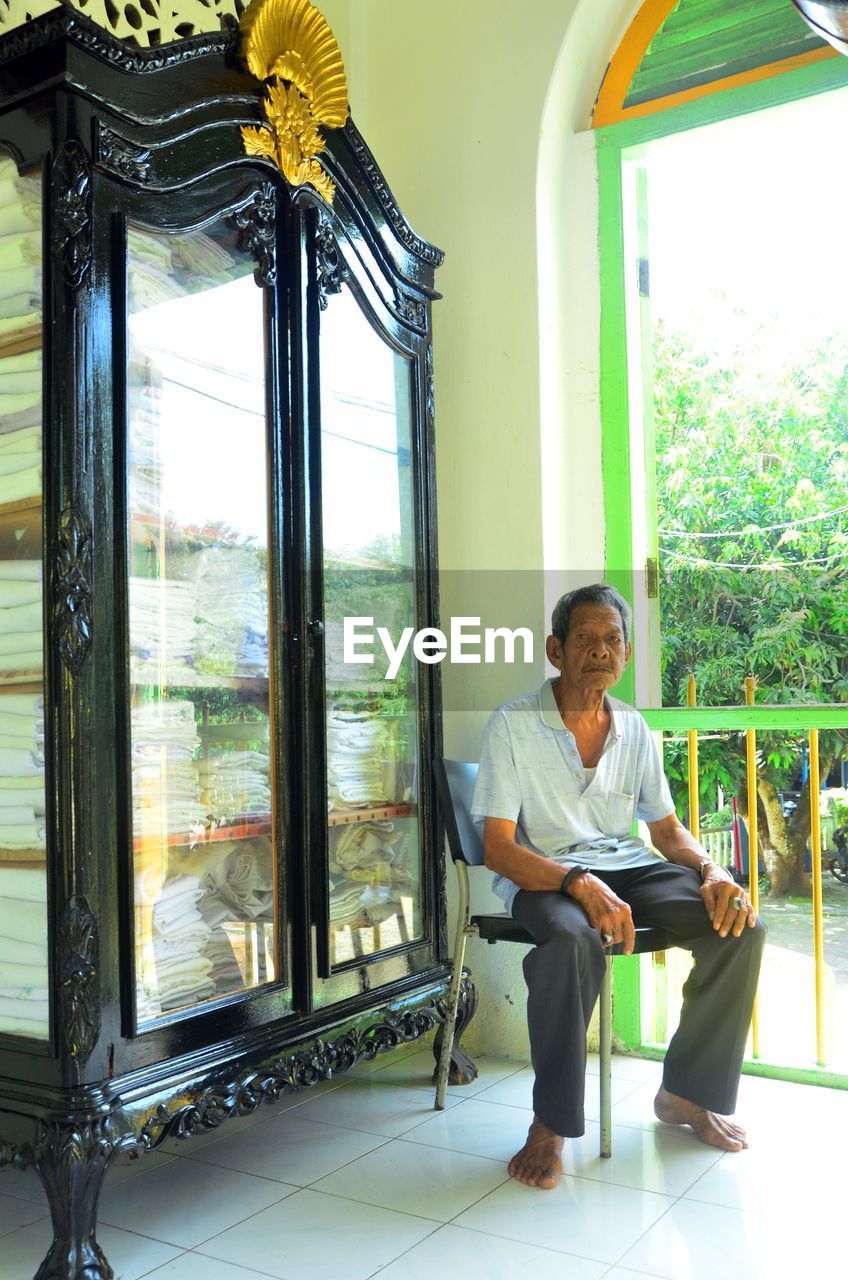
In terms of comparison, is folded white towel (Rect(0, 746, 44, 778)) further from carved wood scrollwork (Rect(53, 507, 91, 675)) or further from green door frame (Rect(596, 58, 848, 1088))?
green door frame (Rect(596, 58, 848, 1088))

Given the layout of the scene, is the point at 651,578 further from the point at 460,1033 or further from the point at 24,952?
the point at 24,952

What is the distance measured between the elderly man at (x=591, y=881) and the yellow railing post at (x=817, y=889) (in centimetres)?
42

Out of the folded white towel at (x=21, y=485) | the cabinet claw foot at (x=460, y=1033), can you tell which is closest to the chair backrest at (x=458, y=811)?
the cabinet claw foot at (x=460, y=1033)

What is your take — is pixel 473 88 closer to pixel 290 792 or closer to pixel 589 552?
pixel 589 552

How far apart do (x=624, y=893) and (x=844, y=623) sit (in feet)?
3.16

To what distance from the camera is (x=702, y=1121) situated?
2.45m

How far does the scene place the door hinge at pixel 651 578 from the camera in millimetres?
3170

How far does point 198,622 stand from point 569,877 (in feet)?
3.15

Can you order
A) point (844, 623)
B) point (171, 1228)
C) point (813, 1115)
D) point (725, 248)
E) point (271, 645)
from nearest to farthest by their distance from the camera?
point (171, 1228) → point (271, 645) → point (813, 1115) → point (844, 623) → point (725, 248)

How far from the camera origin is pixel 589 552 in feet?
10.5

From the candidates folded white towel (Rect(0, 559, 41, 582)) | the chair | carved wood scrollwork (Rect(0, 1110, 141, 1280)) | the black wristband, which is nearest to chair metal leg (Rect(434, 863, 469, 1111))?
the chair

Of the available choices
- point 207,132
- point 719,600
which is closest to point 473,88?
point 207,132

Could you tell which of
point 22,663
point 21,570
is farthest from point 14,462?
point 22,663

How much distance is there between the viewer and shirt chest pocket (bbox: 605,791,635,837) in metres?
2.67
